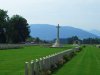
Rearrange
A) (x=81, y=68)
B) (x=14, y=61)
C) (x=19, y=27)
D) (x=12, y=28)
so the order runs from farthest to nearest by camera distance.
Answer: (x=19, y=27), (x=12, y=28), (x=14, y=61), (x=81, y=68)

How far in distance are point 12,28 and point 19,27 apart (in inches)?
206

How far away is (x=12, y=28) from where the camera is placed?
441 ft

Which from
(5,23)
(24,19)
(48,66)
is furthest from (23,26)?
(48,66)

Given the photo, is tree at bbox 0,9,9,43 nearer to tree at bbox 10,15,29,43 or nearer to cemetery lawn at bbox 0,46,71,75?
tree at bbox 10,15,29,43

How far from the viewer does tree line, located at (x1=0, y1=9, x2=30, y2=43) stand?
12481 centimetres

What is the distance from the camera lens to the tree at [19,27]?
13550 cm

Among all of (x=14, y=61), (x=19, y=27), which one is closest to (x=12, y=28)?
(x=19, y=27)

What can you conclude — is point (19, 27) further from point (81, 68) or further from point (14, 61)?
point (81, 68)

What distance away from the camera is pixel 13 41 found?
135500mm

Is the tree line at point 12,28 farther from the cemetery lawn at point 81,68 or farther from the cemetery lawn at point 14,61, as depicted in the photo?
the cemetery lawn at point 81,68

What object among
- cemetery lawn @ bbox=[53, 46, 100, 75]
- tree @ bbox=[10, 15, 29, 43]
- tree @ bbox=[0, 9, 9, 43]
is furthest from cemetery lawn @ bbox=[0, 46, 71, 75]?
tree @ bbox=[10, 15, 29, 43]

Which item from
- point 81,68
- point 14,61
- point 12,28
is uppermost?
point 12,28

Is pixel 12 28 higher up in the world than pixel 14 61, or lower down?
higher up

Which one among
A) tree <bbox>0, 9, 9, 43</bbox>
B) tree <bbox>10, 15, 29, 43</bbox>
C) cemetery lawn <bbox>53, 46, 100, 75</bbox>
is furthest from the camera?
tree <bbox>10, 15, 29, 43</bbox>
